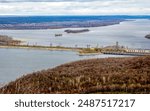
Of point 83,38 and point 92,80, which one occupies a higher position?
point 92,80

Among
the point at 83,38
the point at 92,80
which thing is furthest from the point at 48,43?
the point at 92,80

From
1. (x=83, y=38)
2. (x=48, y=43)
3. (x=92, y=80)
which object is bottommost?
(x=48, y=43)

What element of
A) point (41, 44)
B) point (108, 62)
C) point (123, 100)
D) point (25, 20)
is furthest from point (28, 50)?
point (123, 100)

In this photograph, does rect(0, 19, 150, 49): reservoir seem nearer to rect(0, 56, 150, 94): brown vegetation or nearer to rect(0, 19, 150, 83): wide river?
rect(0, 19, 150, 83): wide river

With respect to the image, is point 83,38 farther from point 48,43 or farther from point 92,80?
point 92,80

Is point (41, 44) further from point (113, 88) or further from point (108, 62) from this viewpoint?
point (113, 88)

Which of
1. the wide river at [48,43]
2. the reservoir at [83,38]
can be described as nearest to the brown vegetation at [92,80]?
the wide river at [48,43]
